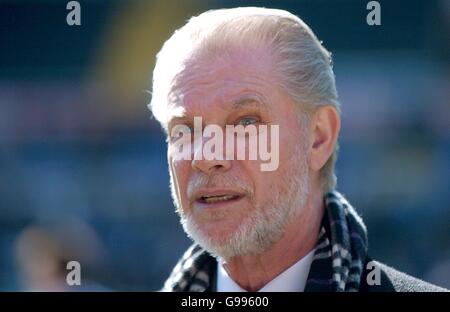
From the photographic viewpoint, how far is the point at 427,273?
5.71 m

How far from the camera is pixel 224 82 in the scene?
2.11 m

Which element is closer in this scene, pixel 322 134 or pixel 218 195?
pixel 218 195

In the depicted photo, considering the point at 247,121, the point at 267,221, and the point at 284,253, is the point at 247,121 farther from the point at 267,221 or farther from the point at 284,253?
the point at 284,253

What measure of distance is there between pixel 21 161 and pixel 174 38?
4.91 m

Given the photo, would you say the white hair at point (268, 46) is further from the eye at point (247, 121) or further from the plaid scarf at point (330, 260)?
the plaid scarf at point (330, 260)

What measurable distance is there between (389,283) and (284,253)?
0.90ft

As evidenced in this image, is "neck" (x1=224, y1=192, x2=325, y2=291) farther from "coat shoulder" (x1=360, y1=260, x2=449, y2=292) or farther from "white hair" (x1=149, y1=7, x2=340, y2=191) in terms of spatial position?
"white hair" (x1=149, y1=7, x2=340, y2=191)

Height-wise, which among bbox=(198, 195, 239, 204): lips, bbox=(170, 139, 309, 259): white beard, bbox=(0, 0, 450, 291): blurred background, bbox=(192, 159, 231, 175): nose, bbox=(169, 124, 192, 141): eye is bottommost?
bbox=(0, 0, 450, 291): blurred background

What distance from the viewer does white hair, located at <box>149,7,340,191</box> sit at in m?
2.14

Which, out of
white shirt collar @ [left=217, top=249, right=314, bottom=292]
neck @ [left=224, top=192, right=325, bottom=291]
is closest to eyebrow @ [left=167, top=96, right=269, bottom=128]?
neck @ [left=224, top=192, right=325, bottom=291]

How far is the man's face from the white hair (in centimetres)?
3

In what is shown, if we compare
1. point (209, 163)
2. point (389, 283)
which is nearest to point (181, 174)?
point (209, 163)

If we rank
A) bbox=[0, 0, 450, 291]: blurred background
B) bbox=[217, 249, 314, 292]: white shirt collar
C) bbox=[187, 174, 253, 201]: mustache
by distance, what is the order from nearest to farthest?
bbox=[187, 174, 253, 201]: mustache
bbox=[217, 249, 314, 292]: white shirt collar
bbox=[0, 0, 450, 291]: blurred background
